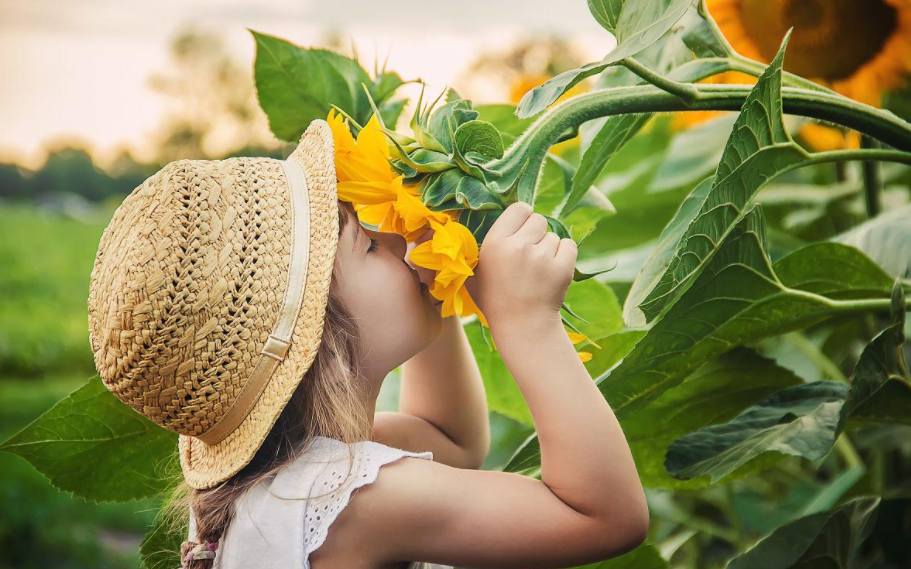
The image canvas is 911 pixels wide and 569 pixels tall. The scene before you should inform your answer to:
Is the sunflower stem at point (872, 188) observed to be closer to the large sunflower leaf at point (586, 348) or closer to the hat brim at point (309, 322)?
the large sunflower leaf at point (586, 348)

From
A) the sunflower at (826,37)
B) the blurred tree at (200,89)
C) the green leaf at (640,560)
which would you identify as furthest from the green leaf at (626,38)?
the blurred tree at (200,89)

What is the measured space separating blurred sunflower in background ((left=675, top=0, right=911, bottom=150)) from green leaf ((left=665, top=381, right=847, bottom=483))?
1.60 ft

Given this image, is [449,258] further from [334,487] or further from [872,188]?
[872,188]

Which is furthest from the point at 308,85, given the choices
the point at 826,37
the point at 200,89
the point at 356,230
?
the point at 200,89

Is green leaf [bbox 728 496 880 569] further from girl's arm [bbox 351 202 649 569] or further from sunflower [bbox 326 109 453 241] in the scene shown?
sunflower [bbox 326 109 453 241]

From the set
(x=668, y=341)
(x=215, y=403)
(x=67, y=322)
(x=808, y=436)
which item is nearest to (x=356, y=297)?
(x=215, y=403)

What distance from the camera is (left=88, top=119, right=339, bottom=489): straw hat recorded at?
26.9 inches

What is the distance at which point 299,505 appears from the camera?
2.35 feet

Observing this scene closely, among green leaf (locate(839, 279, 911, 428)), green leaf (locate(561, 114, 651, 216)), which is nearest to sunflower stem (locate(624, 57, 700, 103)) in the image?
green leaf (locate(561, 114, 651, 216))

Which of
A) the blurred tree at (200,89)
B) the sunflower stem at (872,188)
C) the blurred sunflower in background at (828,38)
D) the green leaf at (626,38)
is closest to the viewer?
the green leaf at (626,38)

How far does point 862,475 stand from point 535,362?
2.10 feet

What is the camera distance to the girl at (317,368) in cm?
68

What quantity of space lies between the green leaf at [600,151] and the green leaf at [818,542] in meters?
0.38

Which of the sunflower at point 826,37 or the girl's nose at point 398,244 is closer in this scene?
the girl's nose at point 398,244
